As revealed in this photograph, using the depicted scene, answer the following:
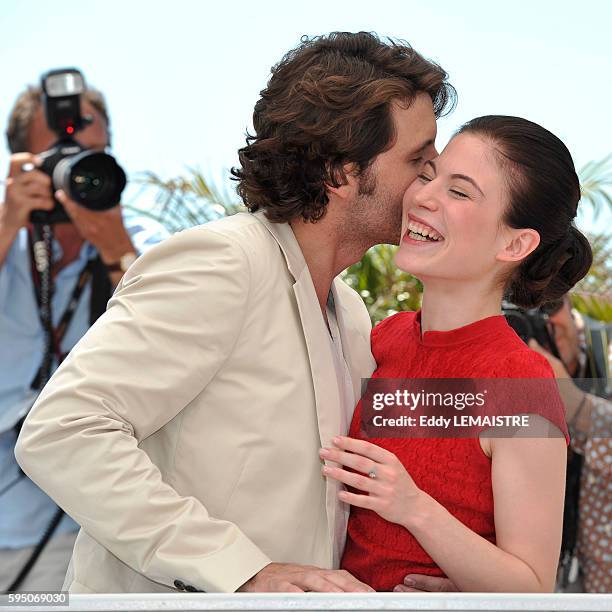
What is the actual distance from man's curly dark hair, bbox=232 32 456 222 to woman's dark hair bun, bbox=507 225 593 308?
335 mm

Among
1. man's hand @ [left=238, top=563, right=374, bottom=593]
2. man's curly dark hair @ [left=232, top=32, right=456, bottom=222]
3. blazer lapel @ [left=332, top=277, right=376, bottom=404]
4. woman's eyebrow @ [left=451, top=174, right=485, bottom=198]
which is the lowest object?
man's hand @ [left=238, top=563, right=374, bottom=593]

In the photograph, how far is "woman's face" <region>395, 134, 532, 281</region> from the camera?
1571mm

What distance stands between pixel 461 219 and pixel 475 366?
0.24m

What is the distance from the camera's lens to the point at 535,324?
118 inches

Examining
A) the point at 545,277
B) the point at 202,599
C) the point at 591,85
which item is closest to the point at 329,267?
the point at 545,277

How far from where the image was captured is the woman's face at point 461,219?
1.57 m

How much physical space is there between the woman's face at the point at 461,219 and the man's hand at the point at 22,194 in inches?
52.8

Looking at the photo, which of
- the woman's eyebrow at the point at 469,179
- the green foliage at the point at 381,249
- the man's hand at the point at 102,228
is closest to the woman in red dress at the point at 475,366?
the woman's eyebrow at the point at 469,179

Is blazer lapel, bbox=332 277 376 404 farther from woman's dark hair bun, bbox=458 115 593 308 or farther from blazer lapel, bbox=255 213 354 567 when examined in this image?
woman's dark hair bun, bbox=458 115 593 308

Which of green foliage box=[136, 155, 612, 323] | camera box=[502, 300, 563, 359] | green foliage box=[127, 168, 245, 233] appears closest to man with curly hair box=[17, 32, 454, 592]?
camera box=[502, 300, 563, 359]

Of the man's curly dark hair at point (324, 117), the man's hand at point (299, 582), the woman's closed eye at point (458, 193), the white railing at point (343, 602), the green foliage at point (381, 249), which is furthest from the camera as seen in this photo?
A: the green foliage at point (381, 249)

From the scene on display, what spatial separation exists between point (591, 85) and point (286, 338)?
14.4 ft

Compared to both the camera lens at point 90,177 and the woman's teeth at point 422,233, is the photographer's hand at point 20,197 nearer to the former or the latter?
the camera lens at point 90,177

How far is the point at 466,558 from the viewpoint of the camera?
4.61ft
